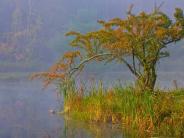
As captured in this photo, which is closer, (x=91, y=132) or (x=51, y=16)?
(x=91, y=132)

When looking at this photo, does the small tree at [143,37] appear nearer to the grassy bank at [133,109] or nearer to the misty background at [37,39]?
the grassy bank at [133,109]

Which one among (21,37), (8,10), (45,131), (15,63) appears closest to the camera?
(45,131)

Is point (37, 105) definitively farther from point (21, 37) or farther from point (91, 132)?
point (21, 37)

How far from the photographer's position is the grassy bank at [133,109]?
18.8 meters

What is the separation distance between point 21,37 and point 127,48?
472 feet

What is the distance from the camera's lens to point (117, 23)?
24.5 metres

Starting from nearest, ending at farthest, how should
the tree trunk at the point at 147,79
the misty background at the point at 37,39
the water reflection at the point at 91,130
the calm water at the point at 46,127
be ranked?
1. the water reflection at the point at 91,130
2. the calm water at the point at 46,127
3. the tree trunk at the point at 147,79
4. the misty background at the point at 37,39

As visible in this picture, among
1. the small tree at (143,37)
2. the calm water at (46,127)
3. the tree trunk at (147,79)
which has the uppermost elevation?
the small tree at (143,37)

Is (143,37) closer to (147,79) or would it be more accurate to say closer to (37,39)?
(147,79)

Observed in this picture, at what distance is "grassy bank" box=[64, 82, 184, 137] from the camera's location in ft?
61.7

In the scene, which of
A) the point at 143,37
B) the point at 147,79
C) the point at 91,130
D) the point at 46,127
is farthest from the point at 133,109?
the point at 143,37

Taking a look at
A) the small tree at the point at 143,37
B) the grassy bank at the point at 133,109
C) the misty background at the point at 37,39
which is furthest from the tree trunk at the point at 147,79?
the misty background at the point at 37,39

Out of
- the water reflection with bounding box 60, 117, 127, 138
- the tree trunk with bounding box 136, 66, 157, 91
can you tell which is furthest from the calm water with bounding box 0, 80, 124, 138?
the tree trunk with bounding box 136, 66, 157, 91

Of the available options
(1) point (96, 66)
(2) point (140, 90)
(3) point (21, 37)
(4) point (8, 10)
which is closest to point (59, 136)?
(2) point (140, 90)
